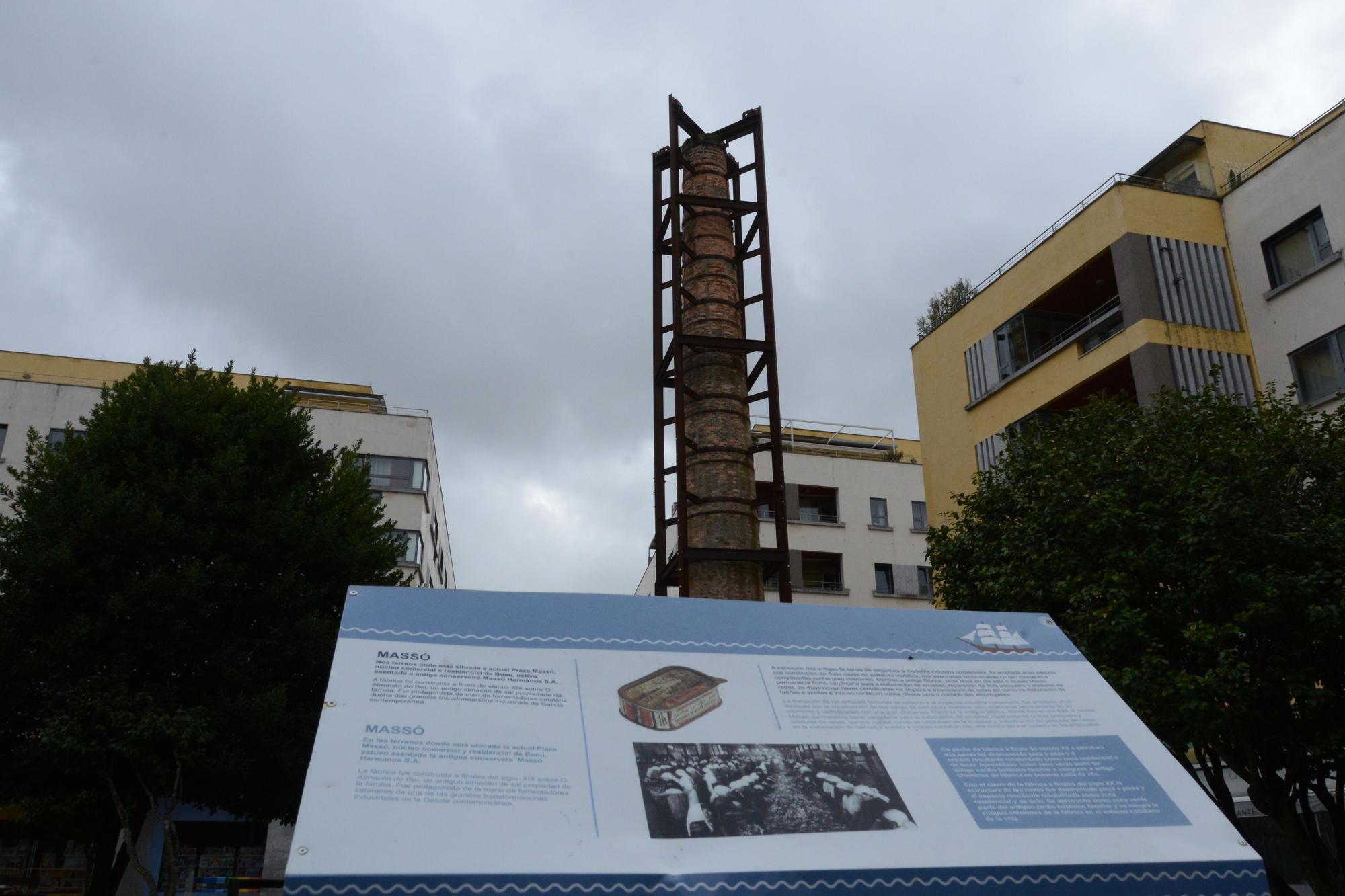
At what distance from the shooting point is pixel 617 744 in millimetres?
4488

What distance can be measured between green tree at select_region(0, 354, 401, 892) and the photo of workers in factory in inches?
378

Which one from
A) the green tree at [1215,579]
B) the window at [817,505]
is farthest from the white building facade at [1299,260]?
the window at [817,505]

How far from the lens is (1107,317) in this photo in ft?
69.5

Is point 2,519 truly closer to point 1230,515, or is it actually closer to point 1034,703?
point 1034,703

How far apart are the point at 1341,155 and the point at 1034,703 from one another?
1859 centimetres

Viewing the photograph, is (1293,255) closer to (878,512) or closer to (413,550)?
(878,512)

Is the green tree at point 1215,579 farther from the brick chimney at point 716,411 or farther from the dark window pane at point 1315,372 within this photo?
the dark window pane at point 1315,372

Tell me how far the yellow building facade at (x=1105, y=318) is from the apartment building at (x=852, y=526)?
32.9 feet

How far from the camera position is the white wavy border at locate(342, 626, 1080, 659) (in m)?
4.96

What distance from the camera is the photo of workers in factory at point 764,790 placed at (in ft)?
13.7

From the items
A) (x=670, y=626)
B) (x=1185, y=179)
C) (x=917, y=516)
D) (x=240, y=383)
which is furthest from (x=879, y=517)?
(x=670, y=626)

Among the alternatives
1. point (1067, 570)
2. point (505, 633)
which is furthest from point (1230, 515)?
point (505, 633)

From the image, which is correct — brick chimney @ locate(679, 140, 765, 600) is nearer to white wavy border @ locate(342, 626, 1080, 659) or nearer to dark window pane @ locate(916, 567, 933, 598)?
white wavy border @ locate(342, 626, 1080, 659)

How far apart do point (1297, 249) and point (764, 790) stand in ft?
67.0
